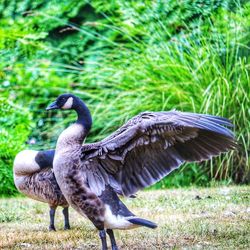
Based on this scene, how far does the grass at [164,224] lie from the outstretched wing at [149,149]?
23.1 inches

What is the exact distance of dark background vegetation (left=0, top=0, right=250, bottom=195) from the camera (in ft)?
31.4

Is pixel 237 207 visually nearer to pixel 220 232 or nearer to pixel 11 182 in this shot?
pixel 220 232

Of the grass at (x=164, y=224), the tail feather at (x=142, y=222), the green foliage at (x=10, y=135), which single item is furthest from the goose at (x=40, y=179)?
the green foliage at (x=10, y=135)

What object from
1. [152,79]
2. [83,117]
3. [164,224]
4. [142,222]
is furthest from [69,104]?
[152,79]

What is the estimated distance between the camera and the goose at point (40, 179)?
20.8 ft

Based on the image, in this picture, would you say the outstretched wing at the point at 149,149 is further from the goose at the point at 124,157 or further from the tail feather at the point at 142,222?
the tail feather at the point at 142,222

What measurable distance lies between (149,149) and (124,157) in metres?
0.20

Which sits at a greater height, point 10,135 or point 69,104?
point 69,104

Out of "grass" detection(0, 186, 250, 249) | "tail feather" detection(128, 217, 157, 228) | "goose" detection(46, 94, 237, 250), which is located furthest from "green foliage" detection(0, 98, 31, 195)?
"tail feather" detection(128, 217, 157, 228)

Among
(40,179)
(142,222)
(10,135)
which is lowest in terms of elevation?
(10,135)

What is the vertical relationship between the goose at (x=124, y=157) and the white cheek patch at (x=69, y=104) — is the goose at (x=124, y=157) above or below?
below

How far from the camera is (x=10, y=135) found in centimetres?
965

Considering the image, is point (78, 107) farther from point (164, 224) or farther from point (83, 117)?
point (164, 224)

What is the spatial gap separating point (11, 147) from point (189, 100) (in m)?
2.43
